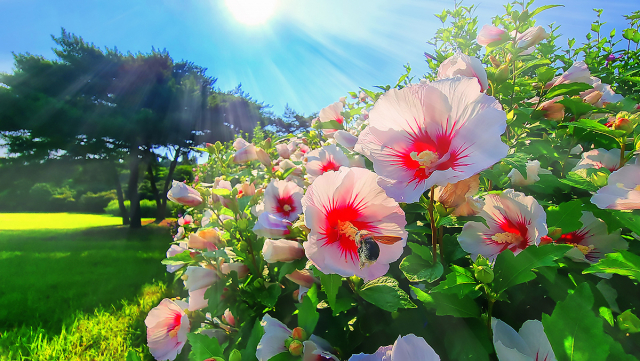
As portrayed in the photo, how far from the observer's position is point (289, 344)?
70cm

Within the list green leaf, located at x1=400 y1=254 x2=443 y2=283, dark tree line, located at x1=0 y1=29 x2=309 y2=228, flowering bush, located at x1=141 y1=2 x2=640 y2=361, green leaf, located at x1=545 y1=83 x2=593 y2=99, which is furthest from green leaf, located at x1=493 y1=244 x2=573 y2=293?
dark tree line, located at x1=0 y1=29 x2=309 y2=228

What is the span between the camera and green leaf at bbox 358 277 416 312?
65cm

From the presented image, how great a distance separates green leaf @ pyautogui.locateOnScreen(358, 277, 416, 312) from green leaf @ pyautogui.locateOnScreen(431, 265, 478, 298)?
4.4 inches

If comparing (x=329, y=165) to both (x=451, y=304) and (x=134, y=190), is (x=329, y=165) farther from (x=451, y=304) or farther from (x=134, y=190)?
(x=134, y=190)

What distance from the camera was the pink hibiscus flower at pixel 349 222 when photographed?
1.96 ft

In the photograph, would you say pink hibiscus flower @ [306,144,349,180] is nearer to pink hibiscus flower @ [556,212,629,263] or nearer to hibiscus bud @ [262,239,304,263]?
hibiscus bud @ [262,239,304,263]

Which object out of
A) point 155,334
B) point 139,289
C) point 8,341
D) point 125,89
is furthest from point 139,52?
point 155,334

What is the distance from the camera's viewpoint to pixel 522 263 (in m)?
0.55

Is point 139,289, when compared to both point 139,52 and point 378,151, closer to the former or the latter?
point 378,151

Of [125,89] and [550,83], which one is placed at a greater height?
[125,89]

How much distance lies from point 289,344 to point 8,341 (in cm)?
477

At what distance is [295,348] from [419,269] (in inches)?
13.0

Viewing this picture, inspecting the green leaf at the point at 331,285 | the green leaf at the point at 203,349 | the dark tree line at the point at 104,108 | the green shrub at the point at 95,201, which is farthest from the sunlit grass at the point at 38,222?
A: the green leaf at the point at 331,285

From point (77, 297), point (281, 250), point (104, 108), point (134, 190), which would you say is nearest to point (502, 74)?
point (281, 250)
